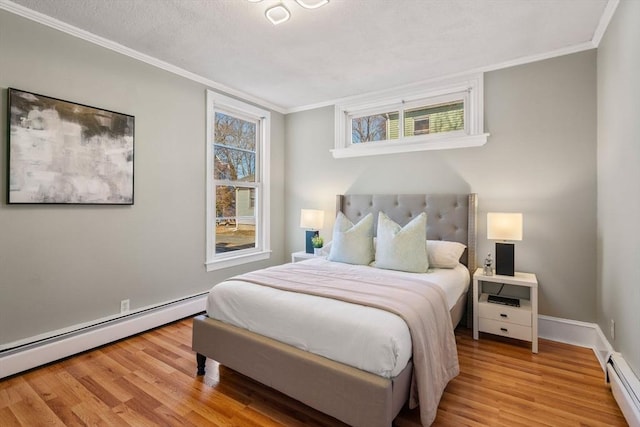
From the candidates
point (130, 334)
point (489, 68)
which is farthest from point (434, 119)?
point (130, 334)

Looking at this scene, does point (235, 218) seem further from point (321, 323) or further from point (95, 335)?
point (321, 323)

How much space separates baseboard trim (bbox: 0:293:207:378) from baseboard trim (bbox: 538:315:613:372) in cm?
354

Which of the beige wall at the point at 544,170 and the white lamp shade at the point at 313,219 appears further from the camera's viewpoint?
the white lamp shade at the point at 313,219

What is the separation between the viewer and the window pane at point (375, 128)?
3.81 metres

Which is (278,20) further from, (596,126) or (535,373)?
(535,373)

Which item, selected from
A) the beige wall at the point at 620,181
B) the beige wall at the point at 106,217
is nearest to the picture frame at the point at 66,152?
the beige wall at the point at 106,217

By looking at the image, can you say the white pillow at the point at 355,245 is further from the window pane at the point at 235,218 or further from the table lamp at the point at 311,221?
the window pane at the point at 235,218

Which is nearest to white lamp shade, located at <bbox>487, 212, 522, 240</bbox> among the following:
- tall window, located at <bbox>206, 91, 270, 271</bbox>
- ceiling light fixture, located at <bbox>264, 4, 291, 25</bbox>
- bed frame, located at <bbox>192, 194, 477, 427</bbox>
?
bed frame, located at <bbox>192, 194, 477, 427</bbox>

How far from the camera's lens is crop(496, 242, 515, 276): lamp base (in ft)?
9.06

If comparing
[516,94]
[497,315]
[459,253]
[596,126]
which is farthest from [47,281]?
[596,126]

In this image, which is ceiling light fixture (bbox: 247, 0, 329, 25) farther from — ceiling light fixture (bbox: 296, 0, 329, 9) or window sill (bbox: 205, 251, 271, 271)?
window sill (bbox: 205, 251, 271, 271)

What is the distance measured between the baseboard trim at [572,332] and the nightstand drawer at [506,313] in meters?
0.32

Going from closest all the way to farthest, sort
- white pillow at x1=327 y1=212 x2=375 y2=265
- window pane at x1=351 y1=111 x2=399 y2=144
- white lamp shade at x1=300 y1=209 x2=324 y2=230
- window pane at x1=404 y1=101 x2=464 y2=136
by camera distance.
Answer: white pillow at x1=327 y1=212 x2=375 y2=265 < window pane at x1=404 y1=101 x2=464 y2=136 < window pane at x1=351 y1=111 x2=399 y2=144 < white lamp shade at x1=300 y1=209 x2=324 y2=230

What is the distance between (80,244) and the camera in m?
2.55
